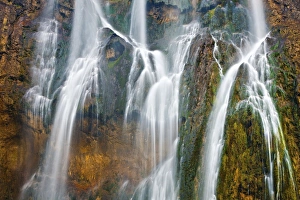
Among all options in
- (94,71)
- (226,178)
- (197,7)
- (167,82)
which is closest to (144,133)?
(167,82)

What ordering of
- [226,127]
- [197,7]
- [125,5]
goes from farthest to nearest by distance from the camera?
[125,5] → [197,7] → [226,127]

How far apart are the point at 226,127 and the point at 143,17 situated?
41.3 feet

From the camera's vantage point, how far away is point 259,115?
1388 cm

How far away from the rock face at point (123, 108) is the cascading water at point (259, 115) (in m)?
0.32

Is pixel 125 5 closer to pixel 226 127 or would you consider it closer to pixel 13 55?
pixel 13 55

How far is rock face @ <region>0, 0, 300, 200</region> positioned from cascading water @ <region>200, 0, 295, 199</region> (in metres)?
0.32

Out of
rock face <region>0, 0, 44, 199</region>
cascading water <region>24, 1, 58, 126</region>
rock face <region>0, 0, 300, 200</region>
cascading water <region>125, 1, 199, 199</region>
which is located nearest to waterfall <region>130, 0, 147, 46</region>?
rock face <region>0, 0, 300, 200</region>

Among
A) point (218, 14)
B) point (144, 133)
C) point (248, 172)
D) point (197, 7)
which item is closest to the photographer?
point (248, 172)

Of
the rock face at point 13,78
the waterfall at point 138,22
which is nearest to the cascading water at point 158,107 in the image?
the waterfall at point 138,22

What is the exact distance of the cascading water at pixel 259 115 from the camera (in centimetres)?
1284

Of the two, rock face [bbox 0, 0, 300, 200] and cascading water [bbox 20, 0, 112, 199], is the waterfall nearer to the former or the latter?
rock face [bbox 0, 0, 300, 200]

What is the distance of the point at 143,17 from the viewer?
23781 mm

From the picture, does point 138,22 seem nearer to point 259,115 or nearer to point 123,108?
point 123,108

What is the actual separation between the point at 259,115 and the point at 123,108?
845 cm
